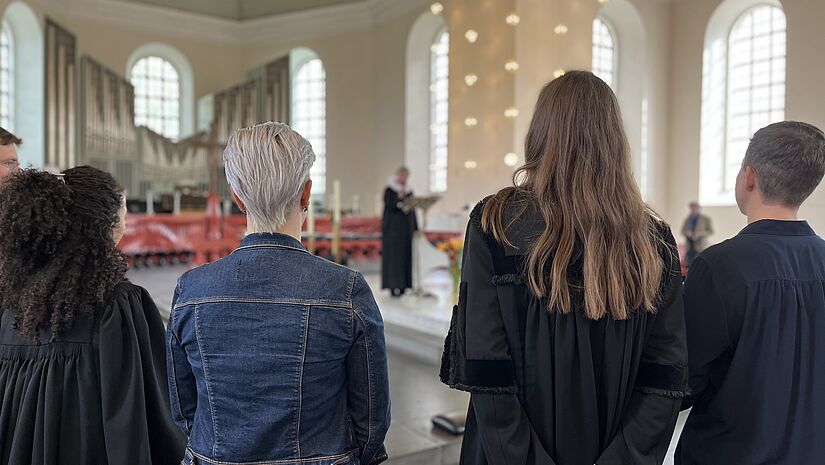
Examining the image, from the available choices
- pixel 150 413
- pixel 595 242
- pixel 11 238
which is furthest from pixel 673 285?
pixel 11 238

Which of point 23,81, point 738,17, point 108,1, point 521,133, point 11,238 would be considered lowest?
point 11,238

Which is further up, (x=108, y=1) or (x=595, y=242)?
(x=108, y=1)

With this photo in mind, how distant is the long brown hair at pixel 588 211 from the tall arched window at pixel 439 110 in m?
12.0

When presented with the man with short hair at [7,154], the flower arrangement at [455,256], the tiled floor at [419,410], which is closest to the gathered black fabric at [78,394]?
the man with short hair at [7,154]

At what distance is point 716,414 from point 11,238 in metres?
1.73

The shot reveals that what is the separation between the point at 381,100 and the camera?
47.5 feet

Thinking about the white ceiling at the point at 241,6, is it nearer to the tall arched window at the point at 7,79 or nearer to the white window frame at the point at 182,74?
the white window frame at the point at 182,74

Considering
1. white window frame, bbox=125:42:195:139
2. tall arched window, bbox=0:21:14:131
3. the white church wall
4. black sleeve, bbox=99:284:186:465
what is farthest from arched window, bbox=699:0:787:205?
tall arched window, bbox=0:21:14:131

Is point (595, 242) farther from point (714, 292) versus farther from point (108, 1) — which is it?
point (108, 1)

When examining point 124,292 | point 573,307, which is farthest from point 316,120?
point 573,307

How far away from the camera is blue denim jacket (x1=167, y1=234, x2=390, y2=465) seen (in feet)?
4.11

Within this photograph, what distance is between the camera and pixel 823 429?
5.03 ft

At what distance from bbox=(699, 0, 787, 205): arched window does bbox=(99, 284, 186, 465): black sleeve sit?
10.8 m

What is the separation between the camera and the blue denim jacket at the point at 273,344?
1.25m
